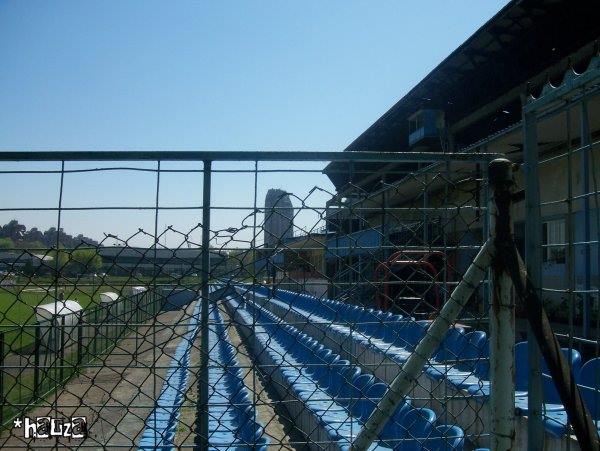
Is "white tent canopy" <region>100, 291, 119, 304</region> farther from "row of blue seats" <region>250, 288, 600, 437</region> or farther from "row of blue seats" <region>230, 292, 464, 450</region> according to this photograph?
"row of blue seats" <region>250, 288, 600, 437</region>

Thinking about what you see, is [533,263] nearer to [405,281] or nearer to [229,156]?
[405,281]

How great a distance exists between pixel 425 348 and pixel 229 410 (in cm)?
306

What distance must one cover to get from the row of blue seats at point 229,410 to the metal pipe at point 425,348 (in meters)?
0.46

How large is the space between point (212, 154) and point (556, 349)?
125 centimetres

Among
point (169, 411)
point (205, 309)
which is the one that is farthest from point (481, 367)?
point (169, 411)

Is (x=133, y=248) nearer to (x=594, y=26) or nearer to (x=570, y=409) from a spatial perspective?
(x=570, y=409)

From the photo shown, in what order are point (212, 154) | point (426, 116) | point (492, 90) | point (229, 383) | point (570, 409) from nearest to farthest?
point (570, 409)
point (212, 154)
point (229, 383)
point (492, 90)
point (426, 116)

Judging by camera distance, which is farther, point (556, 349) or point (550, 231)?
point (550, 231)

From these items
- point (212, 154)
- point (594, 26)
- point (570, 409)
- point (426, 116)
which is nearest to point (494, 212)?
point (570, 409)

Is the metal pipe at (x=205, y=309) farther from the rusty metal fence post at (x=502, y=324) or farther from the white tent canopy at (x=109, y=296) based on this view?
the rusty metal fence post at (x=502, y=324)

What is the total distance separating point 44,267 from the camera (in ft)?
6.99

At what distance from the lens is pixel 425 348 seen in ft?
5.85

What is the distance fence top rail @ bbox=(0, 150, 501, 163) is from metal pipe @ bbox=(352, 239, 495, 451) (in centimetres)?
50

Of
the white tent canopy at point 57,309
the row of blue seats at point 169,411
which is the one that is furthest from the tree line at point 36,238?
the row of blue seats at point 169,411
